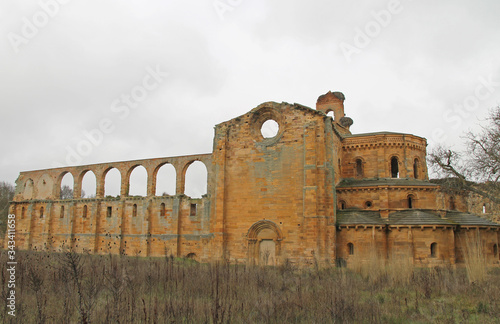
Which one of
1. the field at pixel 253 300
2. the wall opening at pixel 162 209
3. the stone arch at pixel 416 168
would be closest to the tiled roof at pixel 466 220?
the stone arch at pixel 416 168

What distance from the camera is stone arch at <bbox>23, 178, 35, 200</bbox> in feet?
110

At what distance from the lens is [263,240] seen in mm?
21125

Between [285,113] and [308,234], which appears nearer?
[308,234]

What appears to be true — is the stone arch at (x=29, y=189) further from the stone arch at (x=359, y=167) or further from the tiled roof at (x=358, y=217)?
the stone arch at (x=359, y=167)

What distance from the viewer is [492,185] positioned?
1808 centimetres

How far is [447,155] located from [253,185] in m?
11.8

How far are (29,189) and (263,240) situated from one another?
24708 mm

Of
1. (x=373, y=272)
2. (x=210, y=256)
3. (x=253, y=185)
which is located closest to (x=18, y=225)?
(x=210, y=256)

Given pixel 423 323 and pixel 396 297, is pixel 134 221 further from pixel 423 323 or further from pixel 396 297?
pixel 423 323

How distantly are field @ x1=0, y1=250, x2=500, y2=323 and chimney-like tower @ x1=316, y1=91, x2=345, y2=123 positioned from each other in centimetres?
1830

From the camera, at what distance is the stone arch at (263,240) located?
20.6 meters

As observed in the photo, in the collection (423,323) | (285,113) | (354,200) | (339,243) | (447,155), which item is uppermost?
(285,113)

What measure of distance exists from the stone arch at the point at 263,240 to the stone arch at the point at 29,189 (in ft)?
76.3

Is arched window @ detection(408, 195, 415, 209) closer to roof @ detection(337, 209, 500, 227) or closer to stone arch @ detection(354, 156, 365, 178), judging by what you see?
roof @ detection(337, 209, 500, 227)
